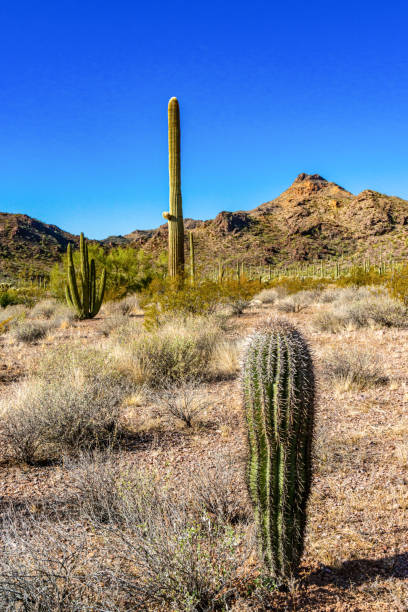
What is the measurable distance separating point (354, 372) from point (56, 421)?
4.49 metres

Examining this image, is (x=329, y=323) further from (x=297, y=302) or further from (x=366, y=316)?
(x=297, y=302)

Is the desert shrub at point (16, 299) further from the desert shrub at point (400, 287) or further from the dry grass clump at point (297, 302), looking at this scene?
the desert shrub at point (400, 287)

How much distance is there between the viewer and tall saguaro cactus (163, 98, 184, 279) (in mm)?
12492

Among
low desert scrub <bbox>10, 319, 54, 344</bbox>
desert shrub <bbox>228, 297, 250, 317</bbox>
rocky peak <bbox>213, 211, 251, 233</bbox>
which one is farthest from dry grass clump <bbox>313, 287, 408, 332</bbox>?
rocky peak <bbox>213, 211, 251, 233</bbox>

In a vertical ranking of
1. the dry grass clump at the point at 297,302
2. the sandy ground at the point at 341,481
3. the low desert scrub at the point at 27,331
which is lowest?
the sandy ground at the point at 341,481

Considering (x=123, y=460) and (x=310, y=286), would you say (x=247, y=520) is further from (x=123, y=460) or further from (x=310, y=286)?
(x=310, y=286)

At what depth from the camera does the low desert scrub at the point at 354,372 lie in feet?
20.8

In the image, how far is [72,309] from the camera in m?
16.7

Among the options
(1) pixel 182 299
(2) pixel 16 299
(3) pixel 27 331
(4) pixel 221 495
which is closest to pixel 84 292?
(3) pixel 27 331

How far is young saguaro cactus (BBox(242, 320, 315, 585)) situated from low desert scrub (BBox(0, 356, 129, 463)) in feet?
8.29

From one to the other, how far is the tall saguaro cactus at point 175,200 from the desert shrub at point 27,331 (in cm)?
430

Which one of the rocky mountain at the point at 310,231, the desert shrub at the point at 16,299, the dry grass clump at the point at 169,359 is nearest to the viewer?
the dry grass clump at the point at 169,359

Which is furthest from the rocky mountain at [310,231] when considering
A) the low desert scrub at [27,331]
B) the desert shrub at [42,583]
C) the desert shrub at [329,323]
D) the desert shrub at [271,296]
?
the desert shrub at [42,583]

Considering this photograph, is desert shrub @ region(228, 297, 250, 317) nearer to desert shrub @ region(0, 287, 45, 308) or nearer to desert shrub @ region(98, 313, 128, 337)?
desert shrub @ region(98, 313, 128, 337)
